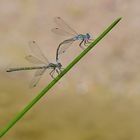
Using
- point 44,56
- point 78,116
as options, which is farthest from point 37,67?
point 78,116

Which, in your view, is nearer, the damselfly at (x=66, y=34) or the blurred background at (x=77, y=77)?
the damselfly at (x=66, y=34)

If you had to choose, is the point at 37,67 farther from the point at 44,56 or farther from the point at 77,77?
the point at 77,77

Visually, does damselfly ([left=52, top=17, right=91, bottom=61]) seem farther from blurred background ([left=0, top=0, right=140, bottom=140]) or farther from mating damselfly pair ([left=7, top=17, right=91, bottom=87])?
blurred background ([left=0, top=0, right=140, bottom=140])

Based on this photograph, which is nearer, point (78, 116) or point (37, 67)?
point (37, 67)

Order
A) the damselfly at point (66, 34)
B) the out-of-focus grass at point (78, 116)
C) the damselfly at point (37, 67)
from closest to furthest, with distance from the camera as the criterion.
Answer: the damselfly at point (37, 67) → the damselfly at point (66, 34) → the out-of-focus grass at point (78, 116)

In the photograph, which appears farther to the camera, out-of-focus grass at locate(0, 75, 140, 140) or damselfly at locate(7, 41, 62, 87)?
out-of-focus grass at locate(0, 75, 140, 140)

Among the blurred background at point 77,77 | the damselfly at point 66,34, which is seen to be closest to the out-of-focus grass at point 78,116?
the blurred background at point 77,77

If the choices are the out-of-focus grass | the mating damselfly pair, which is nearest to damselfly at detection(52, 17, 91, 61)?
the mating damselfly pair

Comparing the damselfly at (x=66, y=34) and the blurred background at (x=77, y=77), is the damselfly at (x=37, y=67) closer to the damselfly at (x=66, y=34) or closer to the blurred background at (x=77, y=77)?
the damselfly at (x=66, y=34)

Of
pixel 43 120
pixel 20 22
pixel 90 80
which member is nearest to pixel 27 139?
pixel 43 120

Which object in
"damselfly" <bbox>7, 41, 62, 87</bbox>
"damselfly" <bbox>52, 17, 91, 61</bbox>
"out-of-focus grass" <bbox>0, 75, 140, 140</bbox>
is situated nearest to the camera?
"damselfly" <bbox>7, 41, 62, 87</bbox>
